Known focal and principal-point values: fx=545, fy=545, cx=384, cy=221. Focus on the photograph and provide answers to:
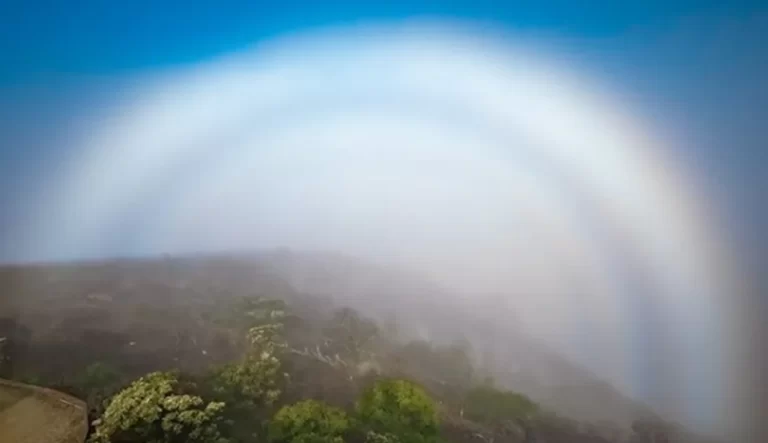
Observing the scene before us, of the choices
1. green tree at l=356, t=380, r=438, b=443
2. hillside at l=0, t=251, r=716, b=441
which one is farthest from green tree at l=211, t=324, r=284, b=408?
green tree at l=356, t=380, r=438, b=443

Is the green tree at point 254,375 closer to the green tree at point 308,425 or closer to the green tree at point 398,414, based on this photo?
the green tree at point 308,425

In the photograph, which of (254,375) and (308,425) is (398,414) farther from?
(254,375)

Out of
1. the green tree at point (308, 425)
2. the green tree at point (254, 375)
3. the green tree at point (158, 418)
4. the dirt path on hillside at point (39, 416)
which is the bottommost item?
the dirt path on hillside at point (39, 416)

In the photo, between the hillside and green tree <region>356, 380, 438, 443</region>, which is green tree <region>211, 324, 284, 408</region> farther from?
green tree <region>356, 380, 438, 443</region>

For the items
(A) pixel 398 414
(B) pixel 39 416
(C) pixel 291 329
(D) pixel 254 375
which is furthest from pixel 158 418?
(A) pixel 398 414

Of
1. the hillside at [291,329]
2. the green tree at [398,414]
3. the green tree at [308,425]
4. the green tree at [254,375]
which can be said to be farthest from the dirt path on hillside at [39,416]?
the green tree at [398,414]

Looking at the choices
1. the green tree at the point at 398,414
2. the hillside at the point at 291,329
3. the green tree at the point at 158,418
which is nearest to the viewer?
the green tree at the point at 158,418
